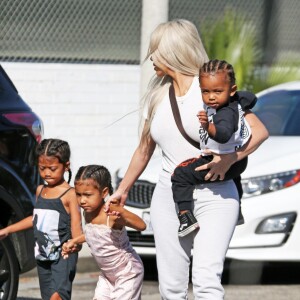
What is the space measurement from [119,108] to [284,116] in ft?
12.2

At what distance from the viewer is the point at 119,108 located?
504 inches

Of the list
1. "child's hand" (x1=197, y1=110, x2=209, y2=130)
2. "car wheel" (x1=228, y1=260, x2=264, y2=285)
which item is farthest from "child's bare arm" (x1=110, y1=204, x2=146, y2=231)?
"car wheel" (x1=228, y1=260, x2=264, y2=285)

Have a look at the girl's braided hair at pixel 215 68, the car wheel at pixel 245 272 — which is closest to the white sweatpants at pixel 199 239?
the girl's braided hair at pixel 215 68

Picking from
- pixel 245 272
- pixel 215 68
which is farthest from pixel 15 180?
pixel 245 272

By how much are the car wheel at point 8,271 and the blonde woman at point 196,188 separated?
4.74 ft

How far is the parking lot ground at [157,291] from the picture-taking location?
8.03 meters

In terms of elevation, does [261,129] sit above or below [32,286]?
above

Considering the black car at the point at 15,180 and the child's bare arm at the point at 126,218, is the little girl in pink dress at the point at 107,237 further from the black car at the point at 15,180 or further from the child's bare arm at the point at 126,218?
the black car at the point at 15,180

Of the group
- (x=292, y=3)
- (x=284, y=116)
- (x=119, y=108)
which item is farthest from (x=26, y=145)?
(x=292, y=3)

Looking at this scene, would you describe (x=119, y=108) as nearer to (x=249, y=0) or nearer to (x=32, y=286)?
(x=249, y=0)

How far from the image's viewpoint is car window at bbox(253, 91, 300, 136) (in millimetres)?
9148

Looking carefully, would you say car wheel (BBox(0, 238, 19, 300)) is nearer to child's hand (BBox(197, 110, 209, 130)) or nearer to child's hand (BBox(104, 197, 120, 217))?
child's hand (BBox(104, 197, 120, 217))

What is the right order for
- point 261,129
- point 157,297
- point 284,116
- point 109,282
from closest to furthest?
point 261,129 → point 109,282 → point 157,297 → point 284,116

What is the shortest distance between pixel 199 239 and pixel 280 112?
172 inches
